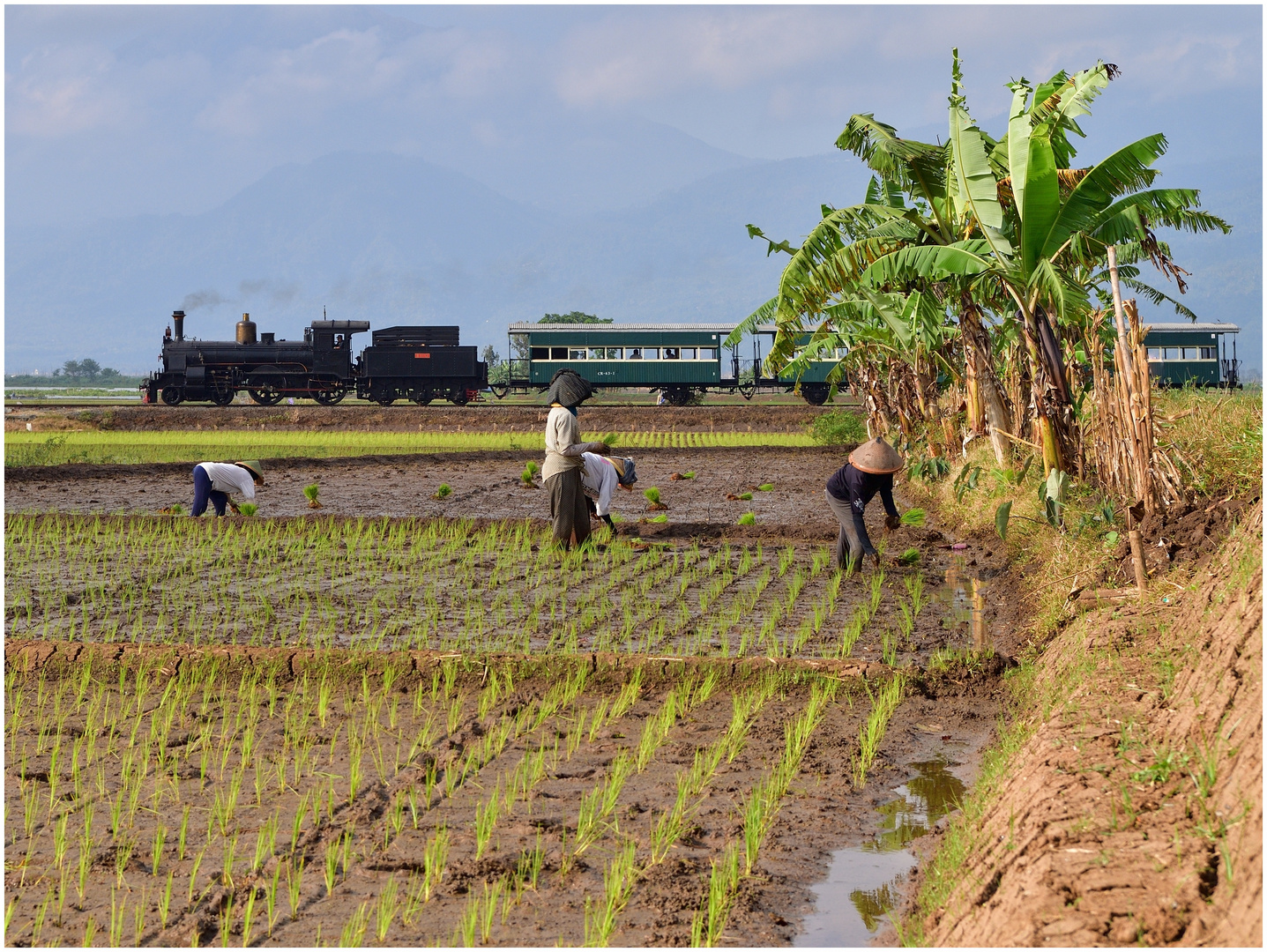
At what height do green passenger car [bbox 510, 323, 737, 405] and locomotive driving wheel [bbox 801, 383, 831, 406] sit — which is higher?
green passenger car [bbox 510, 323, 737, 405]

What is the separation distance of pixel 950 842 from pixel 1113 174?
7.48 metres

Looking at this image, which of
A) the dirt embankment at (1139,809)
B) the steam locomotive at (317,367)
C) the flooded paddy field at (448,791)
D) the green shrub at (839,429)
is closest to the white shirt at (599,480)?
the flooded paddy field at (448,791)

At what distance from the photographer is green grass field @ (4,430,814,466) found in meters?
20.5

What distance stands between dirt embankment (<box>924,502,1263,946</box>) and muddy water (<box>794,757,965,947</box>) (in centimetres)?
20

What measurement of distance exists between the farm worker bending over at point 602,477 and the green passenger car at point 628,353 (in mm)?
25256

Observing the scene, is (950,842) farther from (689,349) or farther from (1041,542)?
(689,349)

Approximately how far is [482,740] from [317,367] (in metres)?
32.4

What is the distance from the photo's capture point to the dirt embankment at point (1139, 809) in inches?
109

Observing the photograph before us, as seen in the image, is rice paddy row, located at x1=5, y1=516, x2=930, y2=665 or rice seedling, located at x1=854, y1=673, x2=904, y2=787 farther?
rice paddy row, located at x1=5, y1=516, x2=930, y2=665

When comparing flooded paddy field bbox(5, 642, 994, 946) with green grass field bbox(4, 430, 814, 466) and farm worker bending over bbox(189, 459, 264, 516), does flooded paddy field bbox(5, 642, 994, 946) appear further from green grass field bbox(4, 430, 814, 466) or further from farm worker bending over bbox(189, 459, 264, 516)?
green grass field bbox(4, 430, 814, 466)

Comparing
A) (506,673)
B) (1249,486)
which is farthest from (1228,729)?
(1249,486)

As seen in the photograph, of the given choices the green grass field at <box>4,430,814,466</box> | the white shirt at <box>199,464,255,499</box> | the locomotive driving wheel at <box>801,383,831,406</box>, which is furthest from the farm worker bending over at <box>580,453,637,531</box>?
the locomotive driving wheel at <box>801,383,831,406</box>

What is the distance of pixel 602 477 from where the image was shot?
10.5m

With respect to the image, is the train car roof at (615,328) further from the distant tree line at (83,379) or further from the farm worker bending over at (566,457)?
the distant tree line at (83,379)
